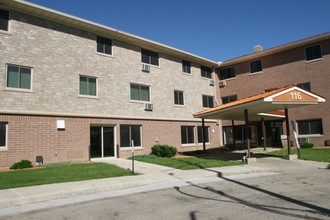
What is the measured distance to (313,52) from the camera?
2589cm

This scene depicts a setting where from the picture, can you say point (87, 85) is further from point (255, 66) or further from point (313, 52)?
point (313, 52)

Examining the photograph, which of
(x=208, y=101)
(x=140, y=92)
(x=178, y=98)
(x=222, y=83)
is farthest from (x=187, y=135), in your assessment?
(x=222, y=83)

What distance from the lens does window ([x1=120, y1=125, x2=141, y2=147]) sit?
69.7ft

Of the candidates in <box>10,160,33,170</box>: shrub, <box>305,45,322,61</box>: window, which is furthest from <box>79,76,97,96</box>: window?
<box>305,45,322,61</box>: window

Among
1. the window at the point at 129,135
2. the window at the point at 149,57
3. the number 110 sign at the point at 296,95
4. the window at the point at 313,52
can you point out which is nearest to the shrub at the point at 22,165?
the window at the point at 129,135

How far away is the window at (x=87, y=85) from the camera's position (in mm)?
19469

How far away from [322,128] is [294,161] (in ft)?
32.9

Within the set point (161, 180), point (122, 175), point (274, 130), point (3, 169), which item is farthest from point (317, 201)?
point (274, 130)

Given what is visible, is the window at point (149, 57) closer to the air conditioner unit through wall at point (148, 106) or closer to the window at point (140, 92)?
the window at point (140, 92)

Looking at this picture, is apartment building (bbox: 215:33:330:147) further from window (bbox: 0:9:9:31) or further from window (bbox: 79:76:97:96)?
window (bbox: 0:9:9:31)

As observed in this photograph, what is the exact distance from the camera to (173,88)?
2591 centimetres

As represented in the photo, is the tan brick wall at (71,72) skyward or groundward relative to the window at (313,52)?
groundward

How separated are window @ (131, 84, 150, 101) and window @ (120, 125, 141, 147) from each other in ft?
7.40

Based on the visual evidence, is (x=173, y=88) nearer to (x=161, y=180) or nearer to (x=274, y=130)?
(x=274, y=130)
